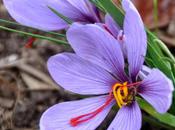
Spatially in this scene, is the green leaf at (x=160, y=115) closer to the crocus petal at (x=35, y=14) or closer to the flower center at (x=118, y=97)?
the flower center at (x=118, y=97)

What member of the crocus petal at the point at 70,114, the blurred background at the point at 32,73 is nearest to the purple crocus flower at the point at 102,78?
the crocus petal at the point at 70,114

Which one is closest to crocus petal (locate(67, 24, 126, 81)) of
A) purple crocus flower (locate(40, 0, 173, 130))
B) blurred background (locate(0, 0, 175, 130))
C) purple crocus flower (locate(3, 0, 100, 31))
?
purple crocus flower (locate(40, 0, 173, 130))

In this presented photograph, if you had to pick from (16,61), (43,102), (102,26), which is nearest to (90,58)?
(102,26)

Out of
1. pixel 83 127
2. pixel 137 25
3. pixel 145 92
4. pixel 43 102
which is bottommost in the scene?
pixel 43 102

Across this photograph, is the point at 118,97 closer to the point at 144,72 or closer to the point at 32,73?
the point at 144,72

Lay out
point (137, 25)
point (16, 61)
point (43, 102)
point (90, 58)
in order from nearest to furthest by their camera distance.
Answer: point (137, 25) < point (90, 58) < point (43, 102) < point (16, 61)

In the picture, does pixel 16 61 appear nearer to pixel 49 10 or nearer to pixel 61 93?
pixel 61 93

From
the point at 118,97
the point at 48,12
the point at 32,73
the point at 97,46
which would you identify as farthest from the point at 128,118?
the point at 32,73
